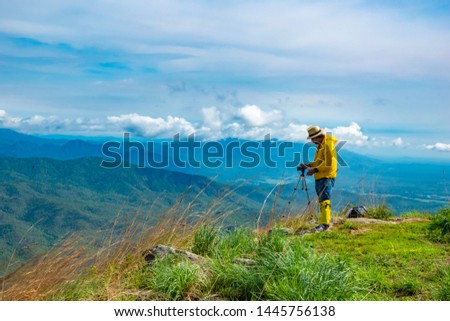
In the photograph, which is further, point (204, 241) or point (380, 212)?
point (380, 212)

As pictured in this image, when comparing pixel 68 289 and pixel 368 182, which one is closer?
pixel 68 289

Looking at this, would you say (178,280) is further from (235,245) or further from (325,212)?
(325,212)

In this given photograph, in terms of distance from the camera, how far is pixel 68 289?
6320 mm

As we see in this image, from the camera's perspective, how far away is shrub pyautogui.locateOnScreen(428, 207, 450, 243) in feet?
33.8

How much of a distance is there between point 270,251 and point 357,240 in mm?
4069

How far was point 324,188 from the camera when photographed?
11.8 m

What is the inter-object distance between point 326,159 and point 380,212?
3.25 meters

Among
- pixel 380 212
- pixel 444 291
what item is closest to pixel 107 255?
pixel 444 291

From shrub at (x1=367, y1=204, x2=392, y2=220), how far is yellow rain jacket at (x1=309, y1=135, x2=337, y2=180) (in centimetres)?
275

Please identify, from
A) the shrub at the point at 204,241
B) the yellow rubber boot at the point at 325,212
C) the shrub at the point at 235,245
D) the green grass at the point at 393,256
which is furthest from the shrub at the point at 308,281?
the yellow rubber boot at the point at 325,212

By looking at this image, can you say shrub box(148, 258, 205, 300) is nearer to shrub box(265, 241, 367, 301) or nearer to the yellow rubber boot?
shrub box(265, 241, 367, 301)

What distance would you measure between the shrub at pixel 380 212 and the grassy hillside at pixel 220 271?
→ 4.70 m
